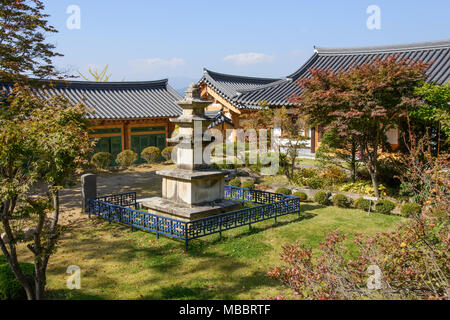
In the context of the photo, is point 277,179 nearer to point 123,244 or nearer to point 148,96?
point 123,244

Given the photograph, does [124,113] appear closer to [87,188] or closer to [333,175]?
[87,188]

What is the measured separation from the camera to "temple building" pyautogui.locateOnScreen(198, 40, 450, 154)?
20141 millimetres

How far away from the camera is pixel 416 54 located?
2223 centimetres

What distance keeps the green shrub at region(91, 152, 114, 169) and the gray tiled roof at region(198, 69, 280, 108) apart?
29.9 ft

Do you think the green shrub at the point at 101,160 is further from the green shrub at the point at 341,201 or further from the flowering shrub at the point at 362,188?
the green shrub at the point at 341,201

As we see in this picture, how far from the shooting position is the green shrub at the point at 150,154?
2525 centimetres

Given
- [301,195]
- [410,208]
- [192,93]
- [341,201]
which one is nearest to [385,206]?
[410,208]

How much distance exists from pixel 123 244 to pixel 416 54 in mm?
20555

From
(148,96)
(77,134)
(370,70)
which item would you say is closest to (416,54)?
(370,70)

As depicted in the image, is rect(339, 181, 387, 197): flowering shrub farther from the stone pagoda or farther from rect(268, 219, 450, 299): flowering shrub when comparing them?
rect(268, 219, 450, 299): flowering shrub

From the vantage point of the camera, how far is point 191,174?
11.7 meters

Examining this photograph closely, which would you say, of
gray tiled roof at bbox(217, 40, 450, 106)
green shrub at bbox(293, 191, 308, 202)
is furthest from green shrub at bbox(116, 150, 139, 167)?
green shrub at bbox(293, 191, 308, 202)

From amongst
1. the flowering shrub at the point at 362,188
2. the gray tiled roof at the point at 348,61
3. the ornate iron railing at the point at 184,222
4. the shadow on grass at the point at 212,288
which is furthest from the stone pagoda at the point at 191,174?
the gray tiled roof at the point at 348,61

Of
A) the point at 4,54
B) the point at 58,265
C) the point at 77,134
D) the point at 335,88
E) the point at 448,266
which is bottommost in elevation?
the point at 58,265
